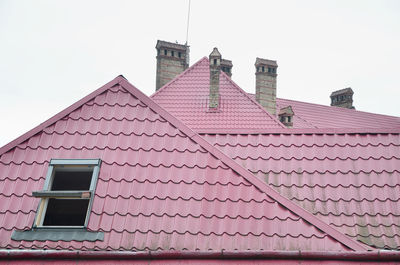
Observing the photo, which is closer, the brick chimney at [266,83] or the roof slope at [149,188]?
the roof slope at [149,188]

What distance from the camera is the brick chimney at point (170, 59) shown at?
18906mm

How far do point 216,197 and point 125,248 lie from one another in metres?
1.35

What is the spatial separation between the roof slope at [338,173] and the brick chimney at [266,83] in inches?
425

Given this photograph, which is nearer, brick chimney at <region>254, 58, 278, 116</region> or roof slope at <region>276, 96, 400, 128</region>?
roof slope at <region>276, 96, 400, 128</region>

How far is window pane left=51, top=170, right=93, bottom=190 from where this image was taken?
7586 millimetres

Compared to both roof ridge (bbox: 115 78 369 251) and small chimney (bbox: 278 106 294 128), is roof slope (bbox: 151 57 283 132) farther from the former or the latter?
roof ridge (bbox: 115 78 369 251)

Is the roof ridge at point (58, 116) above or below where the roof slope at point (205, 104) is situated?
below

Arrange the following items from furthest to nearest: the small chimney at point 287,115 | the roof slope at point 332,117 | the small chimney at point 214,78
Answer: the roof slope at point 332,117
the small chimney at point 287,115
the small chimney at point 214,78

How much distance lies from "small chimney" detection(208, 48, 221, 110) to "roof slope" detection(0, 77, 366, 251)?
25.2ft

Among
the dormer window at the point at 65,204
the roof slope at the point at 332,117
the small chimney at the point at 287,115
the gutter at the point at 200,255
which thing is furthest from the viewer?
the roof slope at the point at 332,117

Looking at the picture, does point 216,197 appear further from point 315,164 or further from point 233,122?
point 233,122

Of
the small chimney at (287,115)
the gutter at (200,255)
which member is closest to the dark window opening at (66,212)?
the gutter at (200,255)

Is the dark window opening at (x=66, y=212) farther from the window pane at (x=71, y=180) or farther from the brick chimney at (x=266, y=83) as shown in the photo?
the brick chimney at (x=266, y=83)

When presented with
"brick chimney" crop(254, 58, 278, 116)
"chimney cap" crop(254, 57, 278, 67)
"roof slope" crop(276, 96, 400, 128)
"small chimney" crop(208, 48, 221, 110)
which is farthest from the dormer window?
"chimney cap" crop(254, 57, 278, 67)
